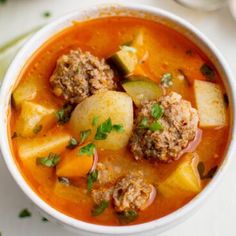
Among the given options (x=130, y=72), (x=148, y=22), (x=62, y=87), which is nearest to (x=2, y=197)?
(x=62, y=87)

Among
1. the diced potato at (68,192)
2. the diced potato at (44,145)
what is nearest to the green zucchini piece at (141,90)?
the diced potato at (44,145)

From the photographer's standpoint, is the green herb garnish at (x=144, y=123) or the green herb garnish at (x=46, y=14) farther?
the green herb garnish at (x=46, y=14)

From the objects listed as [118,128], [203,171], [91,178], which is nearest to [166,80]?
[118,128]

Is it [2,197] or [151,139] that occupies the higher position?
[151,139]

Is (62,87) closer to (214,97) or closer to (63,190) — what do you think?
(63,190)

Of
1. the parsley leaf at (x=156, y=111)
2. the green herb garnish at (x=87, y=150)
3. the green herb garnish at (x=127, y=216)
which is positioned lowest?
the green herb garnish at (x=127, y=216)

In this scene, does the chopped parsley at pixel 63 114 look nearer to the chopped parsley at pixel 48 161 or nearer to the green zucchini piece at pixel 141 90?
the chopped parsley at pixel 48 161
